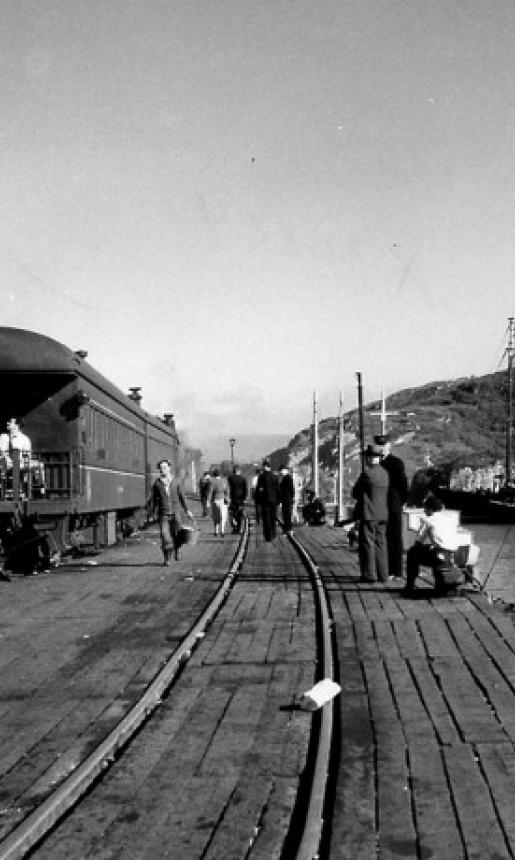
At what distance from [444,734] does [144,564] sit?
41.5 feet

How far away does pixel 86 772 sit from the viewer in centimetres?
550

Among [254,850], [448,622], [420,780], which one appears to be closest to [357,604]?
[448,622]

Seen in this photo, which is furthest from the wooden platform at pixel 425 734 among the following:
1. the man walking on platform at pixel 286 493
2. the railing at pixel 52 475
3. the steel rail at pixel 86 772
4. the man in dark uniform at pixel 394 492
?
the man walking on platform at pixel 286 493

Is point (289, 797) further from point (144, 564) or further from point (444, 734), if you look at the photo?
point (144, 564)

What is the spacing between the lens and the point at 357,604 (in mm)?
12750

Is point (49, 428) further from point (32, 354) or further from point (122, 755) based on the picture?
point (122, 755)

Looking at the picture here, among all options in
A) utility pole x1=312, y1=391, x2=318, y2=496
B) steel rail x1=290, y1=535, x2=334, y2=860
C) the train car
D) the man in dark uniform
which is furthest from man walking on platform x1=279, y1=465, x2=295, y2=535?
utility pole x1=312, y1=391, x2=318, y2=496

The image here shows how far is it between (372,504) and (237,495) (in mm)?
13949

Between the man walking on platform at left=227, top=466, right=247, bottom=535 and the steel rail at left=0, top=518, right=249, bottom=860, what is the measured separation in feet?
61.8

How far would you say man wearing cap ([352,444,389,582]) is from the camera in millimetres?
14898

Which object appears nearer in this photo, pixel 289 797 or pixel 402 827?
pixel 402 827

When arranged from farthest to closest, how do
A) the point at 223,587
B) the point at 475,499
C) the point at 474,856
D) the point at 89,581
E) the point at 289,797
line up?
the point at 475,499 < the point at 89,581 < the point at 223,587 < the point at 289,797 < the point at 474,856

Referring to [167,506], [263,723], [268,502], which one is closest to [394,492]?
[167,506]

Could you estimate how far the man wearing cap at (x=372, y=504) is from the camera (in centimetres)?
1490
